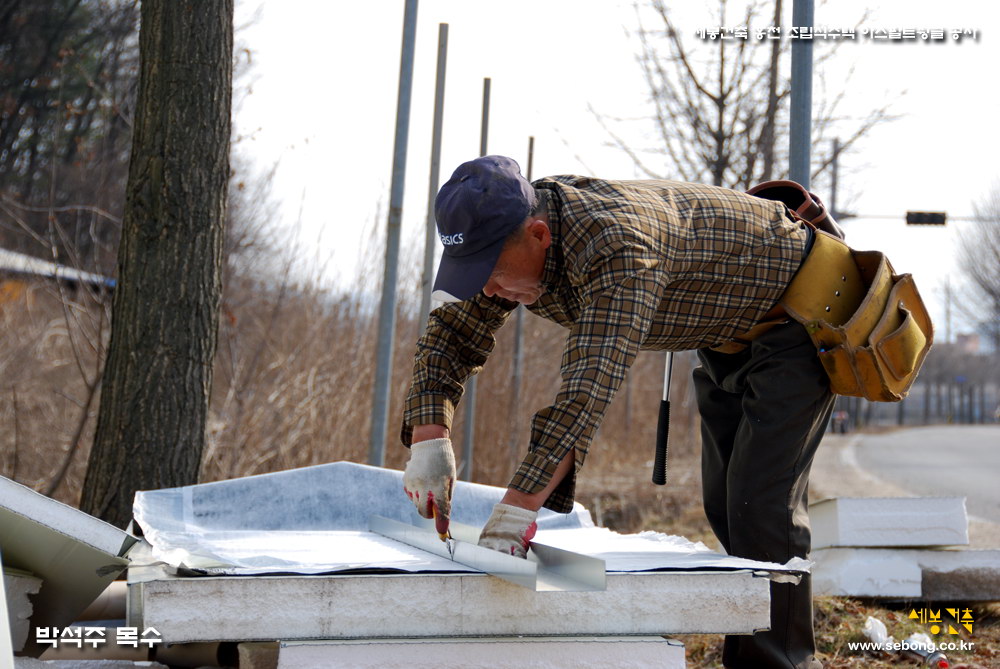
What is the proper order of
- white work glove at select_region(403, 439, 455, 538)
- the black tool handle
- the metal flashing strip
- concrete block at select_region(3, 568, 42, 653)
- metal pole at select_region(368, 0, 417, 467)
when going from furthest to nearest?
metal pole at select_region(368, 0, 417, 467) → the black tool handle → white work glove at select_region(403, 439, 455, 538) → concrete block at select_region(3, 568, 42, 653) → the metal flashing strip

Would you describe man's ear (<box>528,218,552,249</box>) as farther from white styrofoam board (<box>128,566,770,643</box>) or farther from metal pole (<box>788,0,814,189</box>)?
metal pole (<box>788,0,814,189</box>)

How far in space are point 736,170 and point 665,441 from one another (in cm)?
534

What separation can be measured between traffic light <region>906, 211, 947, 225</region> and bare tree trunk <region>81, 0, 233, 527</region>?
29.7ft

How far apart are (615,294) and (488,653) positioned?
34.1 inches

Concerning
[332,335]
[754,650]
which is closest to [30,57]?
[332,335]

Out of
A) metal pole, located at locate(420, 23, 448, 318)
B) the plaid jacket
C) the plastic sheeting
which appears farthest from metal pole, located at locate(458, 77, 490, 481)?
the plaid jacket

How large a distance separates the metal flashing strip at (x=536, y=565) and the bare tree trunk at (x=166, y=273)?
1.53 metres

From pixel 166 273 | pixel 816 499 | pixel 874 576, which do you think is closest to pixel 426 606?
pixel 166 273

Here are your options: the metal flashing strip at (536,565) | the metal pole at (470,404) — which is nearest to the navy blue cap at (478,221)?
the metal flashing strip at (536,565)

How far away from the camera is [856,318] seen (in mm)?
2605

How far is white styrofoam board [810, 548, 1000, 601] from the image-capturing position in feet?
12.3

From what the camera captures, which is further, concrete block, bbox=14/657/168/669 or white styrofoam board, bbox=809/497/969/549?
white styrofoam board, bbox=809/497/969/549

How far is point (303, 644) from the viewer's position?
2.09 meters

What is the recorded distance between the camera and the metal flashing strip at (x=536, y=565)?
2.04 meters
